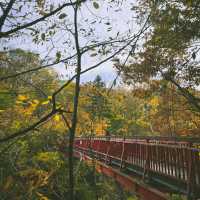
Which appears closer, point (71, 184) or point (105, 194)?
point (71, 184)

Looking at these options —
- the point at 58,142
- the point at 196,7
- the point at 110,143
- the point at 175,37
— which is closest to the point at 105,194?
the point at 58,142

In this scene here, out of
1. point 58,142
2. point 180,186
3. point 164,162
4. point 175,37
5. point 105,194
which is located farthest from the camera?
point 105,194

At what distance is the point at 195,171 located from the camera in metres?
6.41

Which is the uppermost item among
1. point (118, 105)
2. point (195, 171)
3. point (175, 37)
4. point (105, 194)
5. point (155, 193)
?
A: point (118, 105)

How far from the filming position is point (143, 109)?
178 ft

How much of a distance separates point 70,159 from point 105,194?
676 inches

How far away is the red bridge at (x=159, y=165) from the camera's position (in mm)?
6426

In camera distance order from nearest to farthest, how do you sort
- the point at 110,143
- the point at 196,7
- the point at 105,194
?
the point at 196,7, the point at 110,143, the point at 105,194

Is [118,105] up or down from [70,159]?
up

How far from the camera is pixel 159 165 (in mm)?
8344

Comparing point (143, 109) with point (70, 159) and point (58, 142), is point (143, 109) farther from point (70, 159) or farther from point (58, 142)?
point (70, 159)

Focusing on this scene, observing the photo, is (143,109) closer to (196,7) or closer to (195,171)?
(196,7)

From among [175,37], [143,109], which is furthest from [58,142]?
[143,109]

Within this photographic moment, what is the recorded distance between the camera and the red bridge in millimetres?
6426
